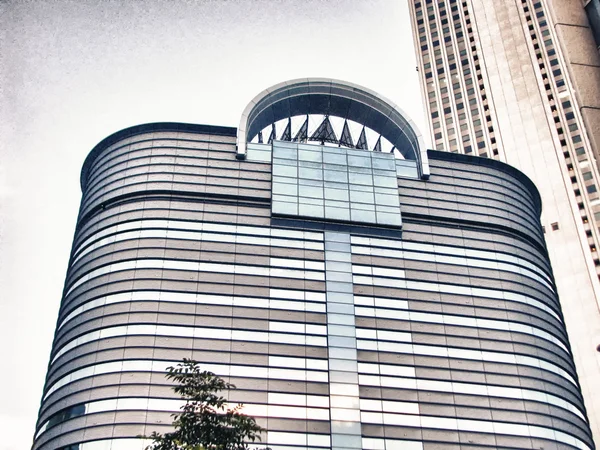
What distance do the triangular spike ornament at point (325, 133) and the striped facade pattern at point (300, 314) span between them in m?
13.9

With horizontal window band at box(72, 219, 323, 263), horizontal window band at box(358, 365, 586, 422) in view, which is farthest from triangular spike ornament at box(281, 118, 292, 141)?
horizontal window band at box(358, 365, 586, 422)

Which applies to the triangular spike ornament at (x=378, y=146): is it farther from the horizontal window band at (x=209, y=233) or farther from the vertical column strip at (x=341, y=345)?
the horizontal window band at (x=209, y=233)

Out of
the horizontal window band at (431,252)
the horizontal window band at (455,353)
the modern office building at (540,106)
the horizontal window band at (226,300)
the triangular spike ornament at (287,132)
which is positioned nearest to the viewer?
the horizontal window band at (226,300)

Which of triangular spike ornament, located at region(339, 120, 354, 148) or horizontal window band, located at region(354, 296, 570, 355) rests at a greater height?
triangular spike ornament, located at region(339, 120, 354, 148)


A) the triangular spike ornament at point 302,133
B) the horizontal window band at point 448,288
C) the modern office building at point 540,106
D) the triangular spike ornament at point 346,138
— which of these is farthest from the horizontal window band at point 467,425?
the modern office building at point 540,106

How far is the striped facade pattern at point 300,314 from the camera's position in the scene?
203 feet

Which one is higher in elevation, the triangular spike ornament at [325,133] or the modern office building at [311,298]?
the triangular spike ornament at [325,133]

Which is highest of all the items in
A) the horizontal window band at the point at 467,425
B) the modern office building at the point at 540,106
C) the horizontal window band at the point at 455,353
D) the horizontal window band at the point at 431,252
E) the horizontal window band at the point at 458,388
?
the modern office building at the point at 540,106

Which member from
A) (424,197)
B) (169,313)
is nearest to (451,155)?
(424,197)

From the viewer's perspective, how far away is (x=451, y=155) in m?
85.2

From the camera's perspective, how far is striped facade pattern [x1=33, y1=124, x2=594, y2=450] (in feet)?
203

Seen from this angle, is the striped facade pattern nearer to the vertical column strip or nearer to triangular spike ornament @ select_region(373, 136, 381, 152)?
the vertical column strip

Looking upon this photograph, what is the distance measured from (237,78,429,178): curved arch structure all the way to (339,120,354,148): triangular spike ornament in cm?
187

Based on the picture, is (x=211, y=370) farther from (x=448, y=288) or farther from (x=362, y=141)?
(x=362, y=141)
